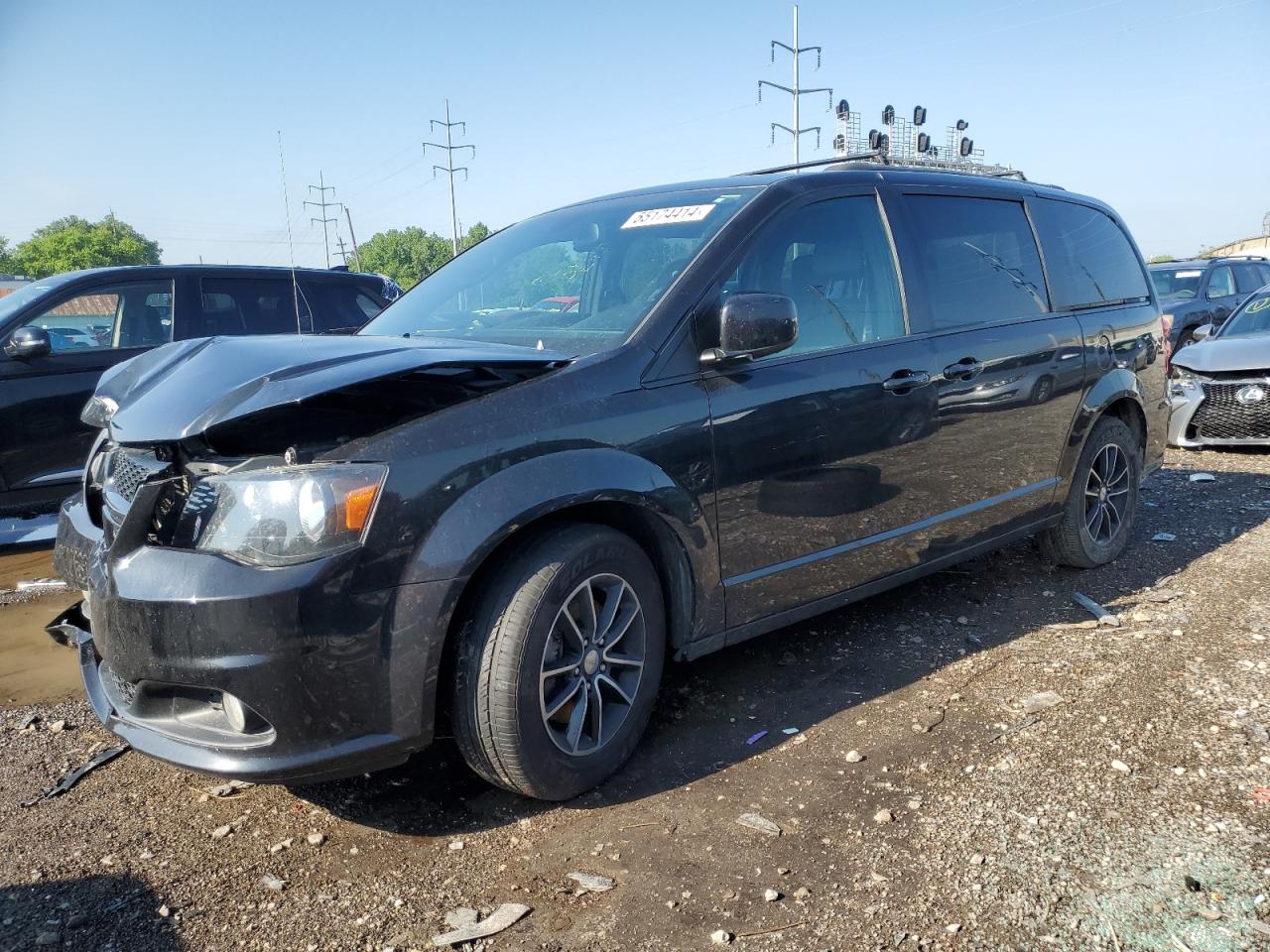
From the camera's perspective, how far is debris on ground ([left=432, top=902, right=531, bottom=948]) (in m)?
2.23

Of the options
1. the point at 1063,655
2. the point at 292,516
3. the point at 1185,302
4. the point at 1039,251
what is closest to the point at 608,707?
the point at 292,516

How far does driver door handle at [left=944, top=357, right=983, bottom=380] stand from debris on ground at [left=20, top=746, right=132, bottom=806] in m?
3.26

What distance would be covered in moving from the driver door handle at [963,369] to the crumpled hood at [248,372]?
5.93 feet

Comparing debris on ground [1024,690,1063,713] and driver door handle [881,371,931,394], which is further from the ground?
driver door handle [881,371,931,394]

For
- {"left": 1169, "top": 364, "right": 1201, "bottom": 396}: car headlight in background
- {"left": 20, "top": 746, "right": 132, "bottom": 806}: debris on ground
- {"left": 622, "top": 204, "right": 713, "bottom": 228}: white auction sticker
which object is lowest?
{"left": 20, "top": 746, "right": 132, "bottom": 806}: debris on ground

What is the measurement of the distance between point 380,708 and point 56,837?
1.14 meters

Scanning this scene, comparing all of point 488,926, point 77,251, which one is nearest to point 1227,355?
point 488,926

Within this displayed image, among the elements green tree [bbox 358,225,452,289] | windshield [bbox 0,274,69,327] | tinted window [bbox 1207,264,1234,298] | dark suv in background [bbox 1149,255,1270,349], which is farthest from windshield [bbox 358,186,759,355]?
green tree [bbox 358,225,452,289]

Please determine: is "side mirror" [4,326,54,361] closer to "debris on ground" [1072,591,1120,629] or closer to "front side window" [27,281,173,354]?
"front side window" [27,281,173,354]

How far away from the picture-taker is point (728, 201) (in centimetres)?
347

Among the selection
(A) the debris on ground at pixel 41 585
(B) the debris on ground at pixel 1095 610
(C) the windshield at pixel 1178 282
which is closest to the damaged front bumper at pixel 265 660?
(A) the debris on ground at pixel 41 585

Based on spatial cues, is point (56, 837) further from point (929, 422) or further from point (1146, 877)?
point (929, 422)

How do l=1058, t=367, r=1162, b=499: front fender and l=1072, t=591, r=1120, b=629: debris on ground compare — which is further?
l=1058, t=367, r=1162, b=499: front fender

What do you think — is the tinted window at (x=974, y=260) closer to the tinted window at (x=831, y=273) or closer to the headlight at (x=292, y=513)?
the tinted window at (x=831, y=273)
